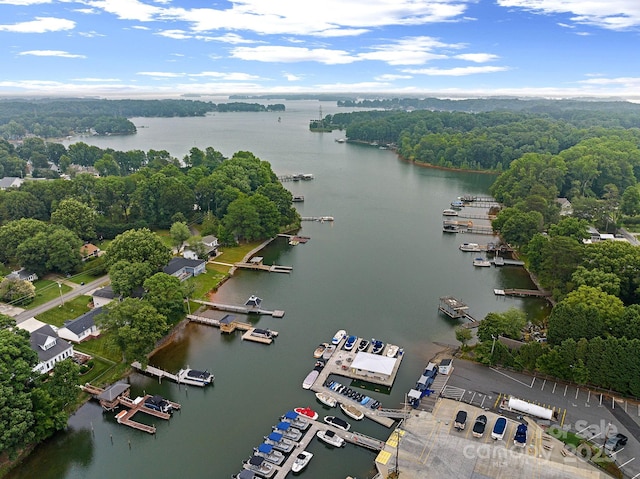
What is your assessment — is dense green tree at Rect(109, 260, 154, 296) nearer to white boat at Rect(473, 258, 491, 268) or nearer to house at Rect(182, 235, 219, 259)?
house at Rect(182, 235, 219, 259)

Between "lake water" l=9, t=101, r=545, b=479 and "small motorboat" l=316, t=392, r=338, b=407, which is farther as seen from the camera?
"small motorboat" l=316, t=392, r=338, b=407

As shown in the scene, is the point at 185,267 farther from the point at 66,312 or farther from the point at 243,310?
the point at 66,312

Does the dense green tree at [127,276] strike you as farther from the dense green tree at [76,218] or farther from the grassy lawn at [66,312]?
the dense green tree at [76,218]

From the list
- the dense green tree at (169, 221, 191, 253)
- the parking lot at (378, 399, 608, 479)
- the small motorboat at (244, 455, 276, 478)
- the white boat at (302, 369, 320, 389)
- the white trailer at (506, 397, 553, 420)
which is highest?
the dense green tree at (169, 221, 191, 253)

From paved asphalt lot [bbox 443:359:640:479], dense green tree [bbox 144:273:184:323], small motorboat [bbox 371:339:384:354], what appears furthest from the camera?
dense green tree [bbox 144:273:184:323]

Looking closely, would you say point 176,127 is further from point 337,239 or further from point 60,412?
point 60,412

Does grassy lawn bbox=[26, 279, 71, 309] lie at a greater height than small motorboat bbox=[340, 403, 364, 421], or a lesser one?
greater

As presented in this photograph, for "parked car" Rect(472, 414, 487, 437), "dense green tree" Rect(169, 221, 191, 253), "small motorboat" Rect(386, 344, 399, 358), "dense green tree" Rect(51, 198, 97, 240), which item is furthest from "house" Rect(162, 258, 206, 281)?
"parked car" Rect(472, 414, 487, 437)

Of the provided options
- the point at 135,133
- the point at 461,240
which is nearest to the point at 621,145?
the point at 461,240

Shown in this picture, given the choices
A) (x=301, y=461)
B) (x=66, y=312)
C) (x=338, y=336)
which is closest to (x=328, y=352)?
(x=338, y=336)
